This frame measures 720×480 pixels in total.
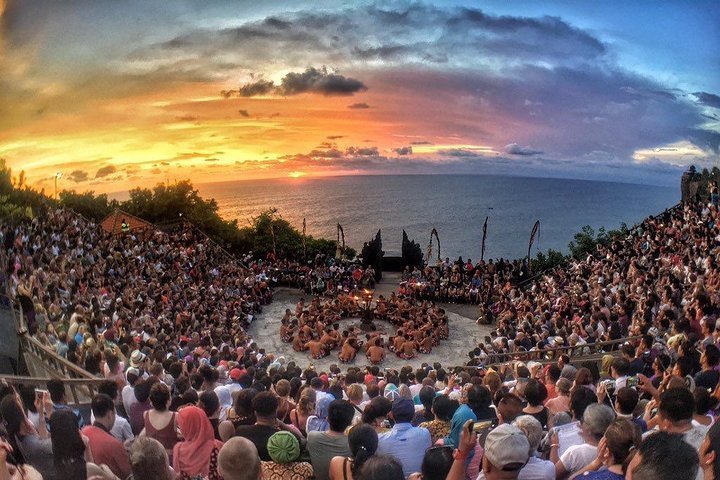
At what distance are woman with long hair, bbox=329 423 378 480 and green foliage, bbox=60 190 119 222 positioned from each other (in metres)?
44.2

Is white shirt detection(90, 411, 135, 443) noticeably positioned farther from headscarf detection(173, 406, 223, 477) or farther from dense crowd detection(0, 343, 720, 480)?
headscarf detection(173, 406, 223, 477)

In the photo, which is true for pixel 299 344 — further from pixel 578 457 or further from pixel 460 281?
pixel 578 457

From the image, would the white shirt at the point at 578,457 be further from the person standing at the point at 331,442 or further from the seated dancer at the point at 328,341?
the seated dancer at the point at 328,341

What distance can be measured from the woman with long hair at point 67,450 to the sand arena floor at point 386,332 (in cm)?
1195

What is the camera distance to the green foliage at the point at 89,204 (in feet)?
141

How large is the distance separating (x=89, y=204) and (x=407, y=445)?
1817 inches

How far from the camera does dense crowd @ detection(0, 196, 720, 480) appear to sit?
3441mm

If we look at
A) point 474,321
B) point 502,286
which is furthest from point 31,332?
point 502,286

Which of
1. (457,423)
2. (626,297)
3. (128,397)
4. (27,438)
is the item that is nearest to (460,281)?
(626,297)

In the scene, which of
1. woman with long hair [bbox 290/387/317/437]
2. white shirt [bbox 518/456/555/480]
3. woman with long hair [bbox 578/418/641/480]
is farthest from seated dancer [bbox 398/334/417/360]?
woman with long hair [bbox 578/418/641/480]

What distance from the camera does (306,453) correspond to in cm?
420

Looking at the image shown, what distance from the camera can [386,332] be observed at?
18781 mm

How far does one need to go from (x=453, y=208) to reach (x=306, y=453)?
570ft

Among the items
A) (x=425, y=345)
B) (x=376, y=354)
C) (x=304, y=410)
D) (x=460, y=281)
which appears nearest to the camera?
(x=304, y=410)
